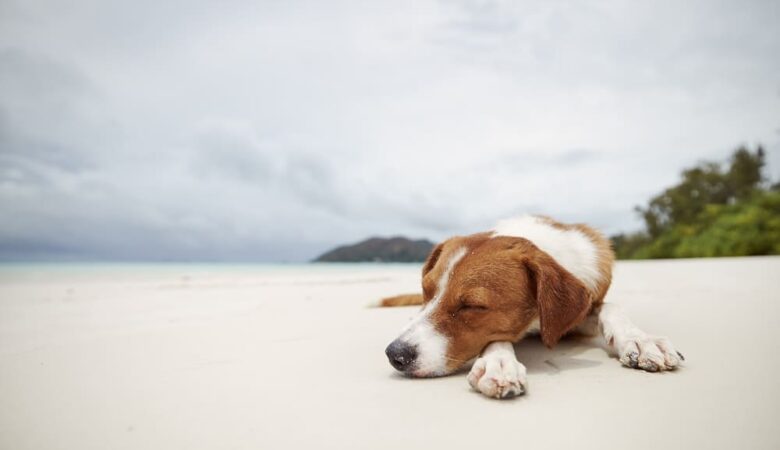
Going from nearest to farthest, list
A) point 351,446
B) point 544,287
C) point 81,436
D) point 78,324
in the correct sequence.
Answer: point 351,446, point 81,436, point 544,287, point 78,324

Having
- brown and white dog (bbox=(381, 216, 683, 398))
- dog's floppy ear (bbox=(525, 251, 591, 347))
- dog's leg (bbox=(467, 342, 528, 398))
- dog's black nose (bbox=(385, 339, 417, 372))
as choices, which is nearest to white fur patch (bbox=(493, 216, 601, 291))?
brown and white dog (bbox=(381, 216, 683, 398))

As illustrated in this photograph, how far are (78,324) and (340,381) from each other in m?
4.11

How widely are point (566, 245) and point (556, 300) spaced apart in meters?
0.91

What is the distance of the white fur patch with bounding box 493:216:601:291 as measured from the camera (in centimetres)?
332

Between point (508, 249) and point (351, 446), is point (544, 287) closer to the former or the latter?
point (508, 249)

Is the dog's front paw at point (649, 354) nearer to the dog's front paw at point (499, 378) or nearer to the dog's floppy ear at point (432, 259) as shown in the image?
the dog's front paw at point (499, 378)

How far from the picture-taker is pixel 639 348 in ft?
8.54

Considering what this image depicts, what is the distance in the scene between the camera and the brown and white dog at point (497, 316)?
2.57 m

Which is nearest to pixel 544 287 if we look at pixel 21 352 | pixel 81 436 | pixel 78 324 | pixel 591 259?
pixel 591 259

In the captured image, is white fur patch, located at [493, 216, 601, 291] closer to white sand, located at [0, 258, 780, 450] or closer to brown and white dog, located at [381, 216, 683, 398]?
brown and white dog, located at [381, 216, 683, 398]

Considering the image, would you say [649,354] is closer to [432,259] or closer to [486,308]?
[486,308]

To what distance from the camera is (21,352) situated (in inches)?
140

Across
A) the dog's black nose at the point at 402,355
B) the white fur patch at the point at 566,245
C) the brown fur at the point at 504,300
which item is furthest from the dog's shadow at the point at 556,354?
the dog's black nose at the point at 402,355

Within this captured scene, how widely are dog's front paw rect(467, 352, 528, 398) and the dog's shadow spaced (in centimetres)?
39
